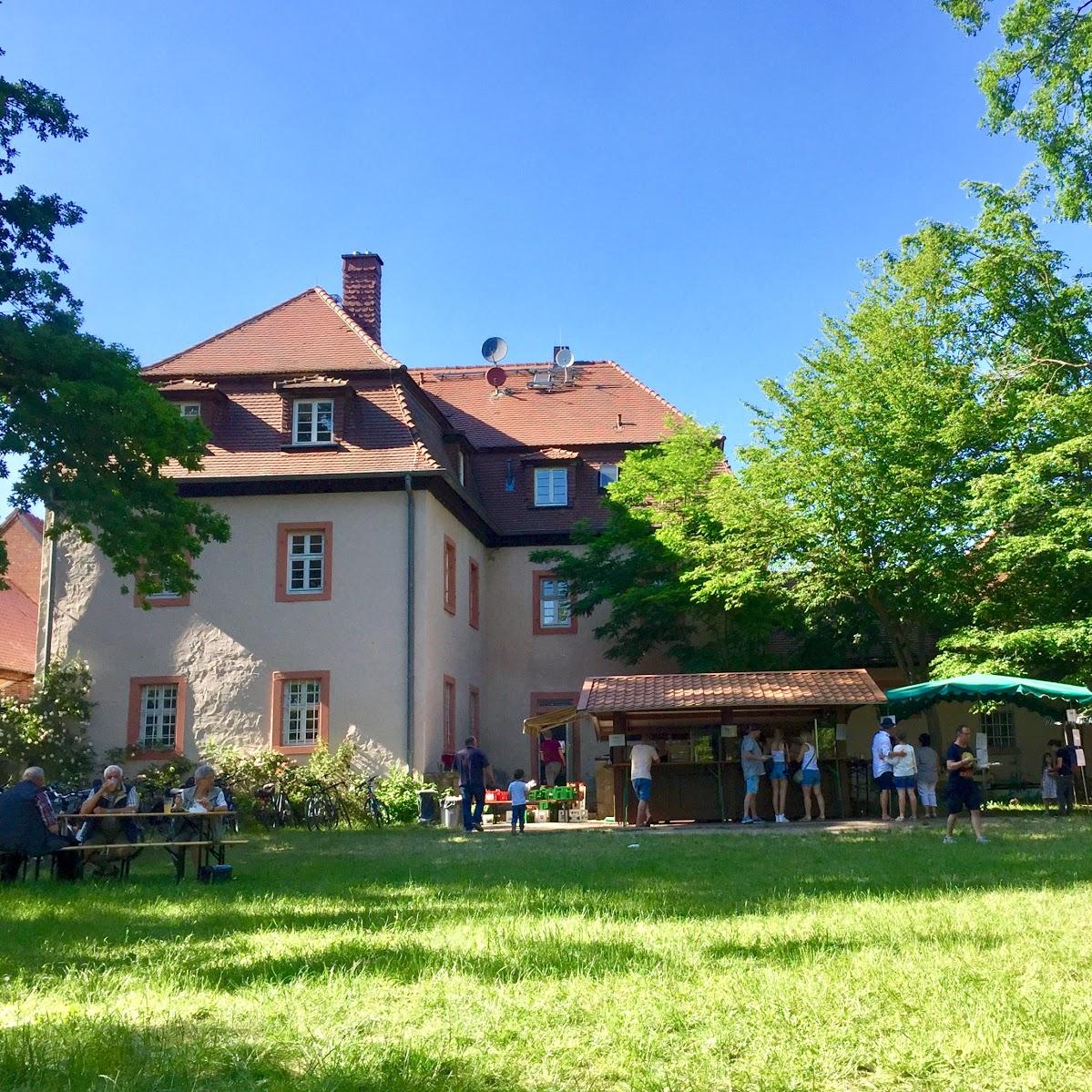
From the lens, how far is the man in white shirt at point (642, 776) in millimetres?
21453

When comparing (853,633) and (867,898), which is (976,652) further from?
(867,898)

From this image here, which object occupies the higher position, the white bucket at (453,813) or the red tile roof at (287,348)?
the red tile roof at (287,348)

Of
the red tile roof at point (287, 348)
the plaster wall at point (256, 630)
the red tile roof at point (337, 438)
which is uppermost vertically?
the red tile roof at point (287, 348)

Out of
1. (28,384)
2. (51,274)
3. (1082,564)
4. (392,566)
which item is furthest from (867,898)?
(392,566)

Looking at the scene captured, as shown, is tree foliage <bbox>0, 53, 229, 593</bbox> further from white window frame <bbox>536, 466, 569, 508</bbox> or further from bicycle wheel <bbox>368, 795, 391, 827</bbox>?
white window frame <bbox>536, 466, 569, 508</bbox>

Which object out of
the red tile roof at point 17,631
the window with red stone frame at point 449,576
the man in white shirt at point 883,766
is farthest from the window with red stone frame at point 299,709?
the man in white shirt at point 883,766

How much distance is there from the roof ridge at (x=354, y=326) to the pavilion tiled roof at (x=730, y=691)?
31.6ft

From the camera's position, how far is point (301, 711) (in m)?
27.4

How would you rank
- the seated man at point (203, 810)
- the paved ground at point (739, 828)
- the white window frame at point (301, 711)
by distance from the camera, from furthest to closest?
the white window frame at point (301, 711), the paved ground at point (739, 828), the seated man at point (203, 810)

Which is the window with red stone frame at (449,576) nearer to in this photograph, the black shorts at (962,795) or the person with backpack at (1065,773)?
the person with backpack at (1065,773)

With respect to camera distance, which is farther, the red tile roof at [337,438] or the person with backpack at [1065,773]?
the red tile roof at [337,438]

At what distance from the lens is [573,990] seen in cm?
628

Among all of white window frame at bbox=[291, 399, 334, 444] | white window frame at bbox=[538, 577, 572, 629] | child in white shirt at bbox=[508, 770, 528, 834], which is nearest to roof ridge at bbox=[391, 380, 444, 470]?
white window frame at bbox=[291, 399, 334, 444]

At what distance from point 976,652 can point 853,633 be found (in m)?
4.82
